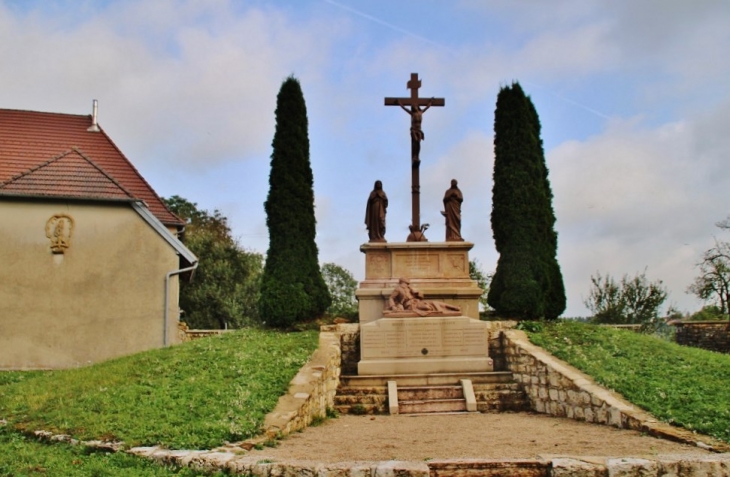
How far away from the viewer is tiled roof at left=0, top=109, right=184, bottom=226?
61.9ft

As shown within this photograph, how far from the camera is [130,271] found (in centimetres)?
1880

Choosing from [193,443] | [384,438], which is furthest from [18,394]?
[384,438]

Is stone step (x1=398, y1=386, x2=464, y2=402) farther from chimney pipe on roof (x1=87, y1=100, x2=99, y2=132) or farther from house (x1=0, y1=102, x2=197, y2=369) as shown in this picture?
chimney pipe on roof (x1=87, y1=100, x2=99, y2=132)

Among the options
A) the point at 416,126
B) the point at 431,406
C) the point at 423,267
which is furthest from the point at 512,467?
the point at 416,126

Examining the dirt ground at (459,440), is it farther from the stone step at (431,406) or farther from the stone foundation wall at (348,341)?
the stone foundation wall at (348,341)

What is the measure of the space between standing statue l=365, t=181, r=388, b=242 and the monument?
0.06 feet

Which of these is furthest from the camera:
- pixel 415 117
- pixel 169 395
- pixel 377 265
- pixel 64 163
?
pixel 64 163

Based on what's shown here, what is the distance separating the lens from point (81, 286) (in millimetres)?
18484

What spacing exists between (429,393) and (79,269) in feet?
34.0

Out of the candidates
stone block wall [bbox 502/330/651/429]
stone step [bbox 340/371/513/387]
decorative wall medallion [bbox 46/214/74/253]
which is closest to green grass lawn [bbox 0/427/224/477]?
stone block wall [bbox 502/330/651/429]

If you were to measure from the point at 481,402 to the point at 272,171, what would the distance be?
9287 millimetres

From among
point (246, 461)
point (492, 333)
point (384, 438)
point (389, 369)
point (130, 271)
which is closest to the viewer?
point (246, 461)

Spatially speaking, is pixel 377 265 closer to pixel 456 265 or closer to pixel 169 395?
pixel 456 265

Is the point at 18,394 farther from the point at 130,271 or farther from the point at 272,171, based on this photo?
the point at 272,171
